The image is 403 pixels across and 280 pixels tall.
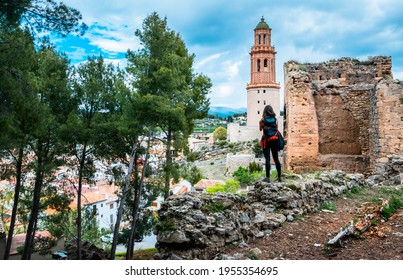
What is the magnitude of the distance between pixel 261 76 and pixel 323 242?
65245mm

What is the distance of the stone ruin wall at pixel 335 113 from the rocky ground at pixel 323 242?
425 centimetres

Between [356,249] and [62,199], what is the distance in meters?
10.2

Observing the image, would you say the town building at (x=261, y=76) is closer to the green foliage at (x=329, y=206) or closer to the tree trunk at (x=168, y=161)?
the tree trunk at (x=168, y=161)

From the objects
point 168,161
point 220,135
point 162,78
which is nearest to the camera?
point 162,78

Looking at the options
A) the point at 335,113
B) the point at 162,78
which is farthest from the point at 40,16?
the point at 335,113

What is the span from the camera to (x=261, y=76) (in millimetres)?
67938

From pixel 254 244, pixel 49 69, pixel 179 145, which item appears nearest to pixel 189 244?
pixel 254 244

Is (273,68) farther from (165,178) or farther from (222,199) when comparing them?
(222,199)

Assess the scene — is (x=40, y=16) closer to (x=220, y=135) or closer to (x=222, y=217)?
(x=222, y=217)

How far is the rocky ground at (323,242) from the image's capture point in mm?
4270

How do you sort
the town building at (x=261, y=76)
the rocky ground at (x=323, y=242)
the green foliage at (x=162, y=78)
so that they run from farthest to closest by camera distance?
the town building at (x=261, y=76)
the green foliage at (x=162, y=78)
the rocky ground at (x=323, y=242)

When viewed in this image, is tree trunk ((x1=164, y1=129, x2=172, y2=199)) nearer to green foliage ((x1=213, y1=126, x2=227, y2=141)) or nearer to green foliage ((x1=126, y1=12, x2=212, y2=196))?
green foliage ((x1=126, y1=12, x2=212, y2=196))

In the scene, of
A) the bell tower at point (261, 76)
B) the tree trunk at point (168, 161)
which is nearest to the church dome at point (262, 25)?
the bell tower at point (261, 76)

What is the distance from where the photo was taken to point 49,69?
1069cm
